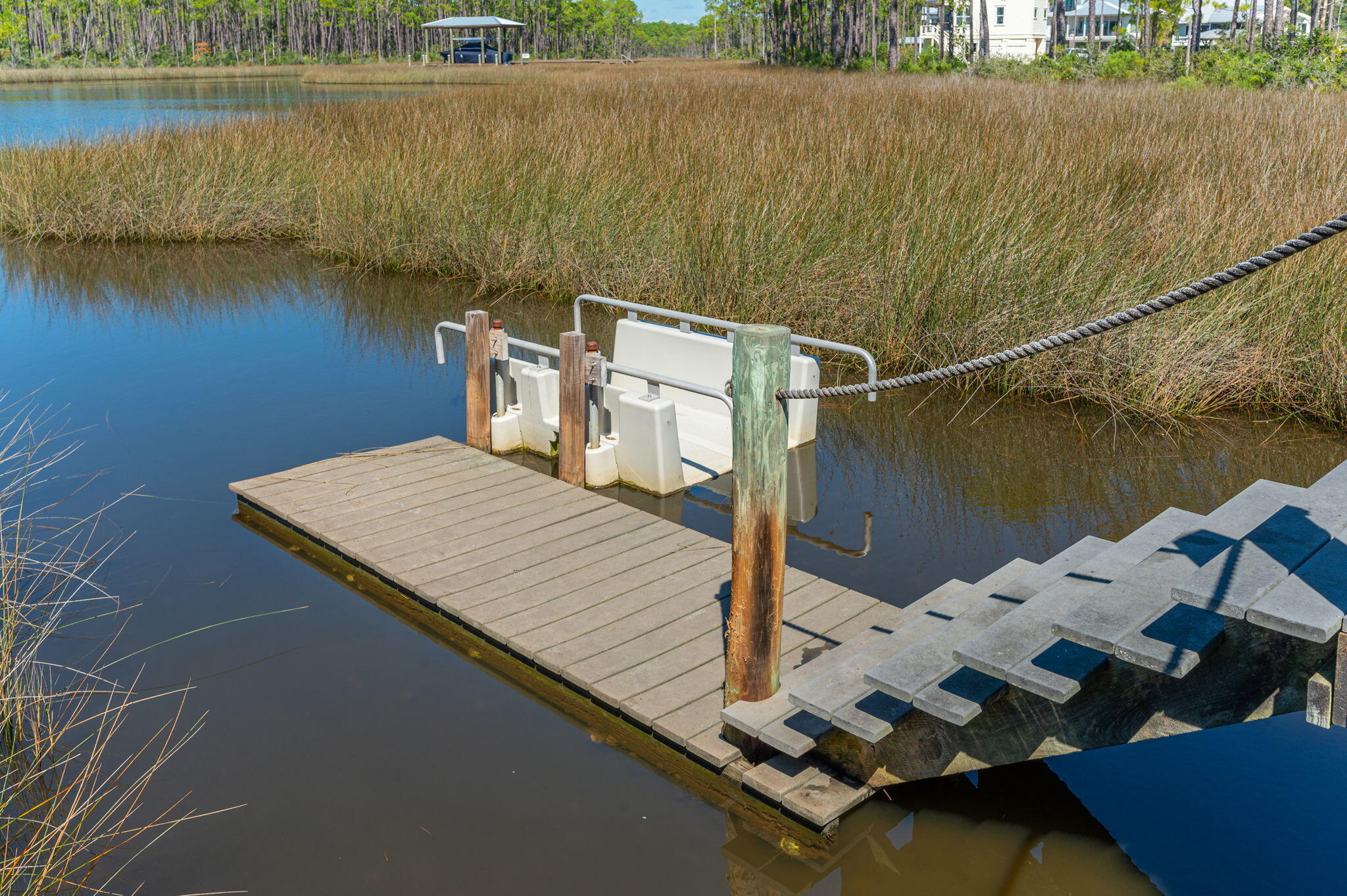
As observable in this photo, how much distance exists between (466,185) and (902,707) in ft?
31.6

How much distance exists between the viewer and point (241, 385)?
8008mm

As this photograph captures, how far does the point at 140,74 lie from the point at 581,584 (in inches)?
2433

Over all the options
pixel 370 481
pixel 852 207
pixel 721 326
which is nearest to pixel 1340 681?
pixel 721 326

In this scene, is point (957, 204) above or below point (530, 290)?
above

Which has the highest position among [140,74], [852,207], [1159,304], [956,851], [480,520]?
[140,74]

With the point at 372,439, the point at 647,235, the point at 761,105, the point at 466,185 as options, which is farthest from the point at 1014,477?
the point at 761,105

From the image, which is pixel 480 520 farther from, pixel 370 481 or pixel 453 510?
pixel 370 481

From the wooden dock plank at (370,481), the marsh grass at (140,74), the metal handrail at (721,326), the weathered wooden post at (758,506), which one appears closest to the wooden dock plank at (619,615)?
the weathered wooden post at (758,506)

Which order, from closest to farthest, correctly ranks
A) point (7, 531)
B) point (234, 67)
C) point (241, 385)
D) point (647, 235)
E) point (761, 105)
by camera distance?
point (7, 531), point (241, 385), point (647, 235), point (761, 105), point (234, 67)

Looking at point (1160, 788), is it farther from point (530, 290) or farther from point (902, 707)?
point (530, 290)

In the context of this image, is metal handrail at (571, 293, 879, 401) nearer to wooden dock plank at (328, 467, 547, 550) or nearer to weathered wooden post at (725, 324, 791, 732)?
wooden dock plank at (328, 467, 547, 550)

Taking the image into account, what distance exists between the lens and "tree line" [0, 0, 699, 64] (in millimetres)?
70250

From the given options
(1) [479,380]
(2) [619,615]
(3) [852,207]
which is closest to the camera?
(2) [619,615]

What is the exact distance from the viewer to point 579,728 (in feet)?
12.2
